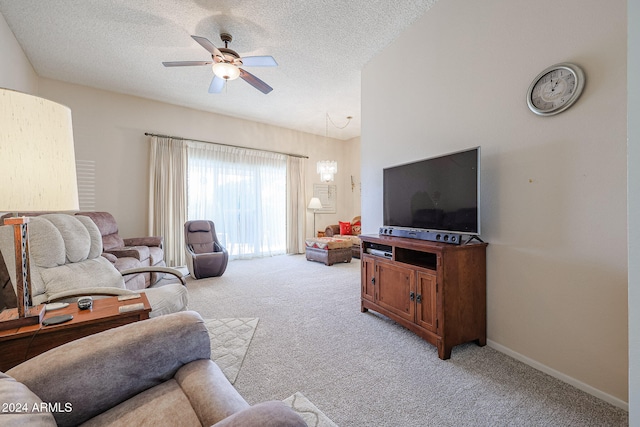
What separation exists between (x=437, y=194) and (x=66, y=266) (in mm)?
2758

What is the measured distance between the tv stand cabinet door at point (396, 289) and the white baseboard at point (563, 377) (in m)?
0.67

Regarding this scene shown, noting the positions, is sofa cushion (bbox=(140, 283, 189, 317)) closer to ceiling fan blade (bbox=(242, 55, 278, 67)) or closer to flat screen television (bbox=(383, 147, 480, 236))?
flat screen television (bbox=(383, 147, 480, 236))

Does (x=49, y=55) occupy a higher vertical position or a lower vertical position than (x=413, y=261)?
higher

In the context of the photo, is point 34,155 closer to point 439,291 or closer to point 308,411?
point 308,411

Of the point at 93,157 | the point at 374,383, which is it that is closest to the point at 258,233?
the point at 93,157

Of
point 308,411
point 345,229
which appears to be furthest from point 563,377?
point 345,229

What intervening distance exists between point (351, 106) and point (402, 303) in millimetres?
3948

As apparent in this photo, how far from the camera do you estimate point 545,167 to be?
1.71 m

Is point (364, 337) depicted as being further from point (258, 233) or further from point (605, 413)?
point (258, 233)

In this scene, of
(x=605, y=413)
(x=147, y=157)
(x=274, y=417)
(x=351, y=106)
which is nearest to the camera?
(x=274, y=417)

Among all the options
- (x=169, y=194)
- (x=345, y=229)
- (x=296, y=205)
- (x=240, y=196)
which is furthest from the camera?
(x=296, y=205)

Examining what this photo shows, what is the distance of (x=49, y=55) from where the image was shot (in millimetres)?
3256

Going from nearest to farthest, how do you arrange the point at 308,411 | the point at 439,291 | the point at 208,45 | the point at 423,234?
the point at 308,411 → the point at 439,291 → the point at 423,234 → the point at 208,45

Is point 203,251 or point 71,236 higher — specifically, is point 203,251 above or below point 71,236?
below
